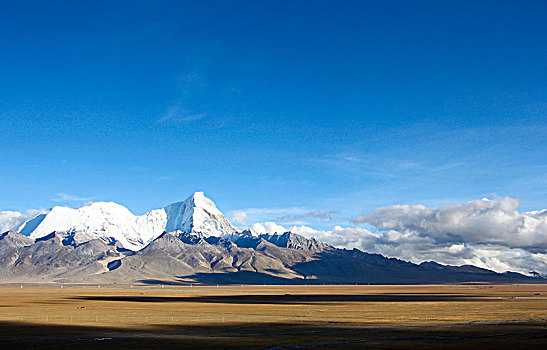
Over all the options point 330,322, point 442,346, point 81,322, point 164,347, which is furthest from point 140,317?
point 442,346

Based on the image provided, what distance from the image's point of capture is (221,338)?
71688mm

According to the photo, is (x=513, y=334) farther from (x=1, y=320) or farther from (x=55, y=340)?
(x=1, y=320)

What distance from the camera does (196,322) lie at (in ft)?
323

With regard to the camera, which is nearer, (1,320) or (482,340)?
(482,340)

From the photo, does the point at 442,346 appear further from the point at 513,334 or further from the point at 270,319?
the point at 270,319

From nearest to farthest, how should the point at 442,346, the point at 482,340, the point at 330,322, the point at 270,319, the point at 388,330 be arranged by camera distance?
the point at 442,346, the point at 482,340, the point at 388,330, the point at 330,322, the point at 270,319

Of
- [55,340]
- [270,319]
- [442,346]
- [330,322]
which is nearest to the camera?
[442,346]

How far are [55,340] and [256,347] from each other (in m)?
27.9

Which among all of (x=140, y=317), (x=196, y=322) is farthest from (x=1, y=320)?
(x=196, y=322)

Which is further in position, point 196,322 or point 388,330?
point 196,322

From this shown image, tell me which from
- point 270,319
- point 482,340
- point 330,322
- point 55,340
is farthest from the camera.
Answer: point 270,319

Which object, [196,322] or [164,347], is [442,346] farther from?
[196,322]

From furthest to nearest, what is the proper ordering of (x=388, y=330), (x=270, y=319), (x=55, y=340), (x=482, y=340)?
(x=270, y=319) < (x=388, y=330) < (x=55, y=340) < (x=482, y=340)

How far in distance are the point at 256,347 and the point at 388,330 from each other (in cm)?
2682
